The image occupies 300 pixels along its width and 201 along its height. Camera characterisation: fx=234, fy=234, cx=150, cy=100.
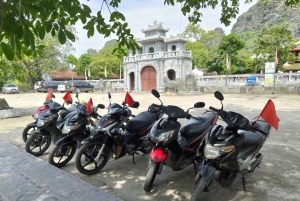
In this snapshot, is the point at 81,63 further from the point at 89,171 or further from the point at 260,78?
the point at 89,171

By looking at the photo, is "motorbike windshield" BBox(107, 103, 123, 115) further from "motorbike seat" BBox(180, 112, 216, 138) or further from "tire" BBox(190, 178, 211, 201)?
"tire" BBox(190, 178, 211, 201)

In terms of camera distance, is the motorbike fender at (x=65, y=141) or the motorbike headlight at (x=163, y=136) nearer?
the motorbike headlight at (x=163, y=136)

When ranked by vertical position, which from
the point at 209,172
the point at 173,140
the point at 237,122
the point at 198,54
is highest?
the point at 198,54

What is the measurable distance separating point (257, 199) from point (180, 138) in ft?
3.92

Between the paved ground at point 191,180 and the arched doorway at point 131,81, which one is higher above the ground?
the arched doorway at point 131,81

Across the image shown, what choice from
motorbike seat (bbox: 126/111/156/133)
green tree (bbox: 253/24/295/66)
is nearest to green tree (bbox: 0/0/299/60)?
motorbike seat (bbox: 126/111/156/133)

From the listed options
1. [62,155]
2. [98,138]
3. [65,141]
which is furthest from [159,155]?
[62,155]

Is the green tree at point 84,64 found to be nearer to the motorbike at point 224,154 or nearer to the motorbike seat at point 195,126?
the motorbike seat at point 195,126

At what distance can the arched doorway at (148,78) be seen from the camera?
27.4m

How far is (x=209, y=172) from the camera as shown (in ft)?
8.26

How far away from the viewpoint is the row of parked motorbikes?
2.58 m

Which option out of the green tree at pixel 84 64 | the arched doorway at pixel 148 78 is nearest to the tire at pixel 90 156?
the arched doorway at pixel 148 78

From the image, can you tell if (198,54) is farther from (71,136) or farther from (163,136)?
(163,136)

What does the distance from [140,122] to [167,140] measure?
1.15 metres
